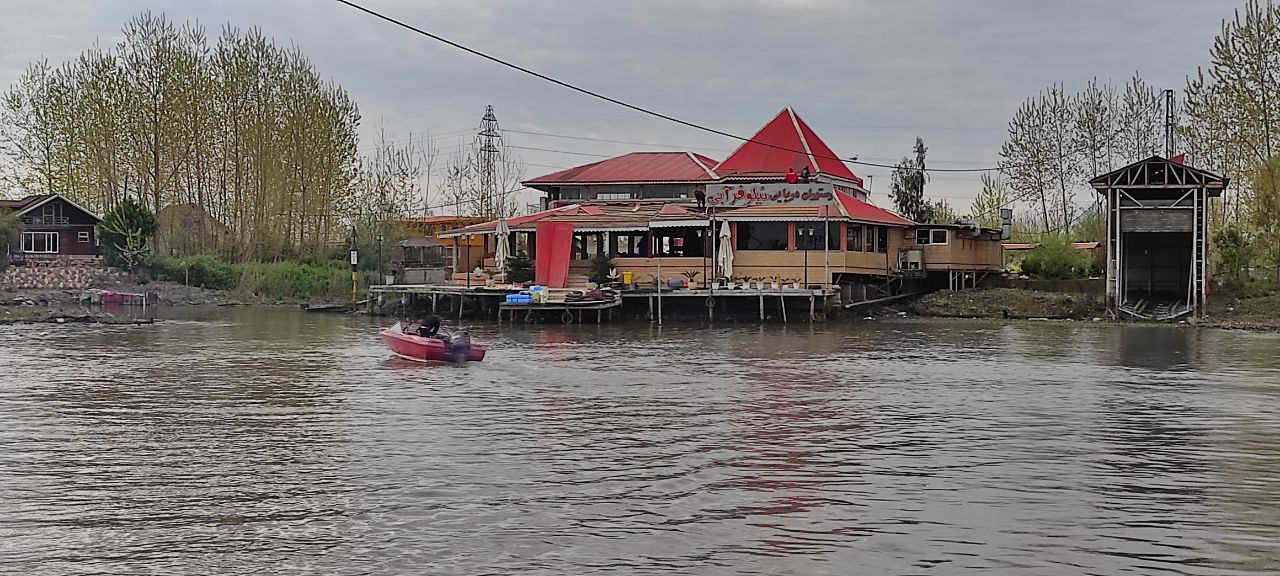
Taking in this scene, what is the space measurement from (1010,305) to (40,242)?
4436 centimetres

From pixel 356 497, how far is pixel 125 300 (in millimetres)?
45188

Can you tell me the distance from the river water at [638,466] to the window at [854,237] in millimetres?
16800

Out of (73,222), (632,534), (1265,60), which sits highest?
(1265,60)

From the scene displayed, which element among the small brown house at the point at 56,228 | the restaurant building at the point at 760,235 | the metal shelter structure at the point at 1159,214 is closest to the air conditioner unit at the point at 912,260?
the restaurant building at the point at 760,235

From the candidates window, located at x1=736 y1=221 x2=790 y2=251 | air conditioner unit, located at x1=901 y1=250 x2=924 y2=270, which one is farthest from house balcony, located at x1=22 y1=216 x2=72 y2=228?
air conditioner unit, located at x1=901 y1=250 x2=924 y2=270

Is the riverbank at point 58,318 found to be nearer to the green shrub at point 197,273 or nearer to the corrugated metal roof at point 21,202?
the green shrub at point 197,273

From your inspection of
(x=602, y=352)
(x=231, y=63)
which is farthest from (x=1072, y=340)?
(x=231, y=63)

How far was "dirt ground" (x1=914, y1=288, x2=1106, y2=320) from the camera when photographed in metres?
43.4

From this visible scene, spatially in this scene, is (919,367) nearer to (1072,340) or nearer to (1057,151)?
(1072,340)

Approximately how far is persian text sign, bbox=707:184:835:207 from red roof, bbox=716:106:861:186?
494 centimetres

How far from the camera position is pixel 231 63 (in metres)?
65.8

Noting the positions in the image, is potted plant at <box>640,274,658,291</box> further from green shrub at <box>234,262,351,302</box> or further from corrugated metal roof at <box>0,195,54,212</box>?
corrugated metal roof at <box>0,195,54,212</box>

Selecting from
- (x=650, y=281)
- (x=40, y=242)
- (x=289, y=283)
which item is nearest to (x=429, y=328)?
(x=650, y=281)

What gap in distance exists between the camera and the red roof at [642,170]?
175 ft
